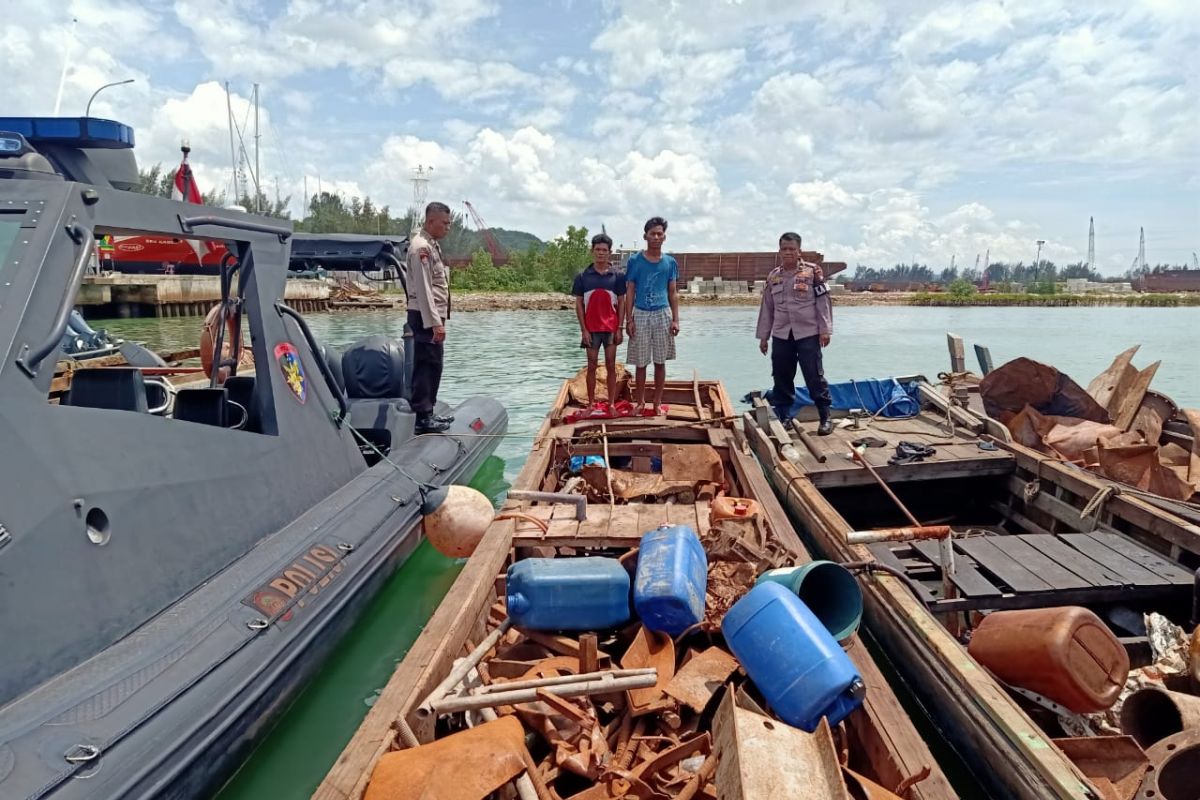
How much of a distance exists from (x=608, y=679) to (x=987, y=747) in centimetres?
146

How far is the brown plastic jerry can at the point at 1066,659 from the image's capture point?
304 centimetres

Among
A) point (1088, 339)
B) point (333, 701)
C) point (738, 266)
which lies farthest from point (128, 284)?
point (738, 266)

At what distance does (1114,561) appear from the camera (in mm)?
4344

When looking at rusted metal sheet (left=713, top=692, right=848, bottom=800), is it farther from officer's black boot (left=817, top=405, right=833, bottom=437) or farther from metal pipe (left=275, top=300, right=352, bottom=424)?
officer's black boot (left=817, top=405, right=833, bottom=437)

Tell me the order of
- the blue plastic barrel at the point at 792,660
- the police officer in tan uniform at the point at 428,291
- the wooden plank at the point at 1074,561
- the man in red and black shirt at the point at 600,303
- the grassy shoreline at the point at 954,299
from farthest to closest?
the grassy shoreline at the point at 954,299 < the man in red and black shirt at the point at 600,303 < the police officer in tan uniform at the point at 428,291 < the wooden plank at the point at 1074,561 < the blue plastic barrel at the point at 792,660

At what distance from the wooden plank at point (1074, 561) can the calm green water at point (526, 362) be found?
13.7 ft

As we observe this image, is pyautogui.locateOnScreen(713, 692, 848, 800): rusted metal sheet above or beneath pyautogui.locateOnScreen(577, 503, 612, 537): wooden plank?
beneath

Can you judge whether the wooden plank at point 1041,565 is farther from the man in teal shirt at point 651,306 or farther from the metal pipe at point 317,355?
the metal pipe at point 317,355

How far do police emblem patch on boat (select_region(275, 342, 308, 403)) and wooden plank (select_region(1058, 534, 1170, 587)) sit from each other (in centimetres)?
506

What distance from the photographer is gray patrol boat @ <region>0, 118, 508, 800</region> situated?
2.73m

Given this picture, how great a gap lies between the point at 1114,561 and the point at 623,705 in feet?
10.5

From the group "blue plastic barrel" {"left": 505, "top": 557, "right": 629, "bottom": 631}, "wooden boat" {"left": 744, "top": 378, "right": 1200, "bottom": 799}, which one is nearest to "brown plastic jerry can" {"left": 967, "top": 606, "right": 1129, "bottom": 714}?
"wooden boat" {"left": 744, "top": 378, "right": 1200, "bottom": 799}

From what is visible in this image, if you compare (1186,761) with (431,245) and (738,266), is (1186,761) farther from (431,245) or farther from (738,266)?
(738,266)

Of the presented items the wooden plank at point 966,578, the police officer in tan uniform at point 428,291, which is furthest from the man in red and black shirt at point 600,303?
the wooden plank at point 966,578
